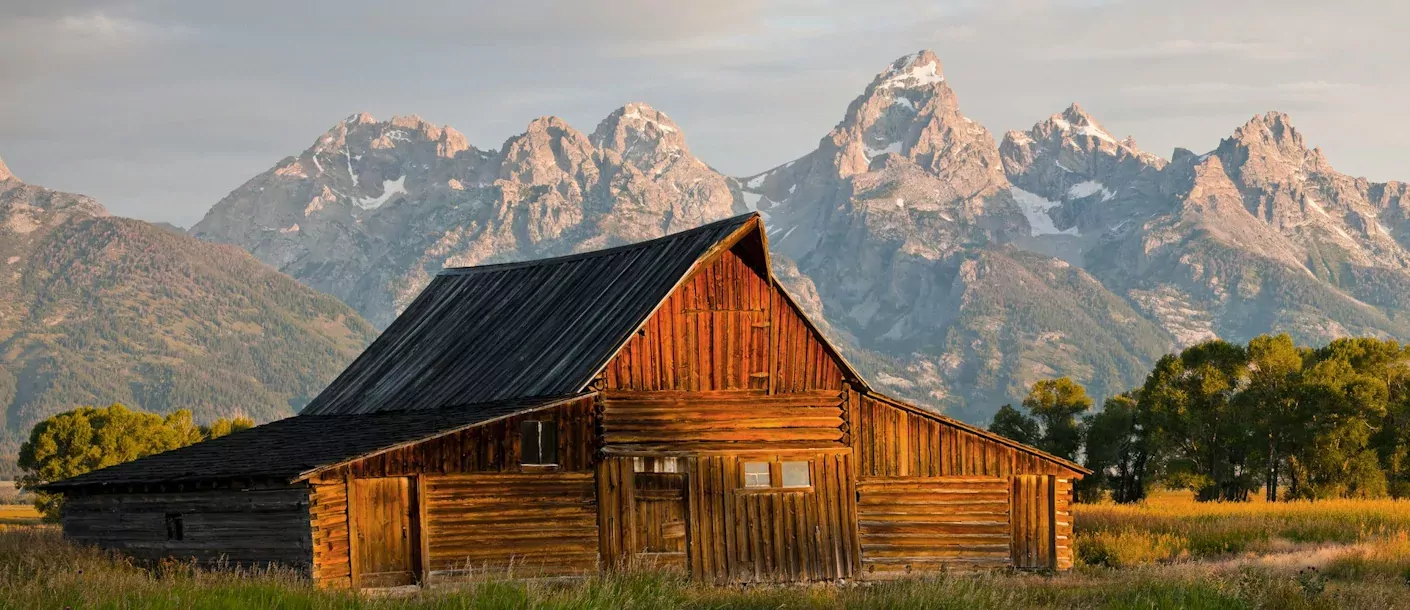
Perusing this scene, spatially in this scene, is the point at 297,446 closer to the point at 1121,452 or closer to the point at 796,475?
the point at 796,475

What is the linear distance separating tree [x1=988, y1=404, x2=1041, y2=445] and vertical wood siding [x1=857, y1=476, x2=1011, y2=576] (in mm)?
34082

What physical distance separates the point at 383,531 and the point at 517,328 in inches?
297

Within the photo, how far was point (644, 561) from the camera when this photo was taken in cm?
3188

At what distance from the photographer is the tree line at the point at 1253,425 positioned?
200ft

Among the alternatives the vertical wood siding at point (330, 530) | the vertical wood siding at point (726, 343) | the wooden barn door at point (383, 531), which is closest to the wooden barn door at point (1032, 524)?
the vertical wood siding at point (726, 343)

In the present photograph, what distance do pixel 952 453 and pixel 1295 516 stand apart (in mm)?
12450

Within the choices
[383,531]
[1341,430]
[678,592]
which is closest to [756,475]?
[383,531]

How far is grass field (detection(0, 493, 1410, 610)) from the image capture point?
18938 mm

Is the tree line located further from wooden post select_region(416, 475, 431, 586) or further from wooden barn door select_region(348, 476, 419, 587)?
wooden barn door select_region(348, 476, 419, 587)

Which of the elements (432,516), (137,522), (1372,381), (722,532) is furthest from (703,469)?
(1372,381)

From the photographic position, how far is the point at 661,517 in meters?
32.7

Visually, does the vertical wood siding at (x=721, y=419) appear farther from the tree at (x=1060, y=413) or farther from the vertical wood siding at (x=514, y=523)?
the tree at (x=1060, y=413)

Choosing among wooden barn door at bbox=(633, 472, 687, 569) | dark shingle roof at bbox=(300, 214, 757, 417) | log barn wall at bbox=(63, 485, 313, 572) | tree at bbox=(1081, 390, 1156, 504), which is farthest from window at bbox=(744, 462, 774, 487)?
tree at bbox=(1081, 390, 1156, 504)

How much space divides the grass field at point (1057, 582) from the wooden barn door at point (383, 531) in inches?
87.2
